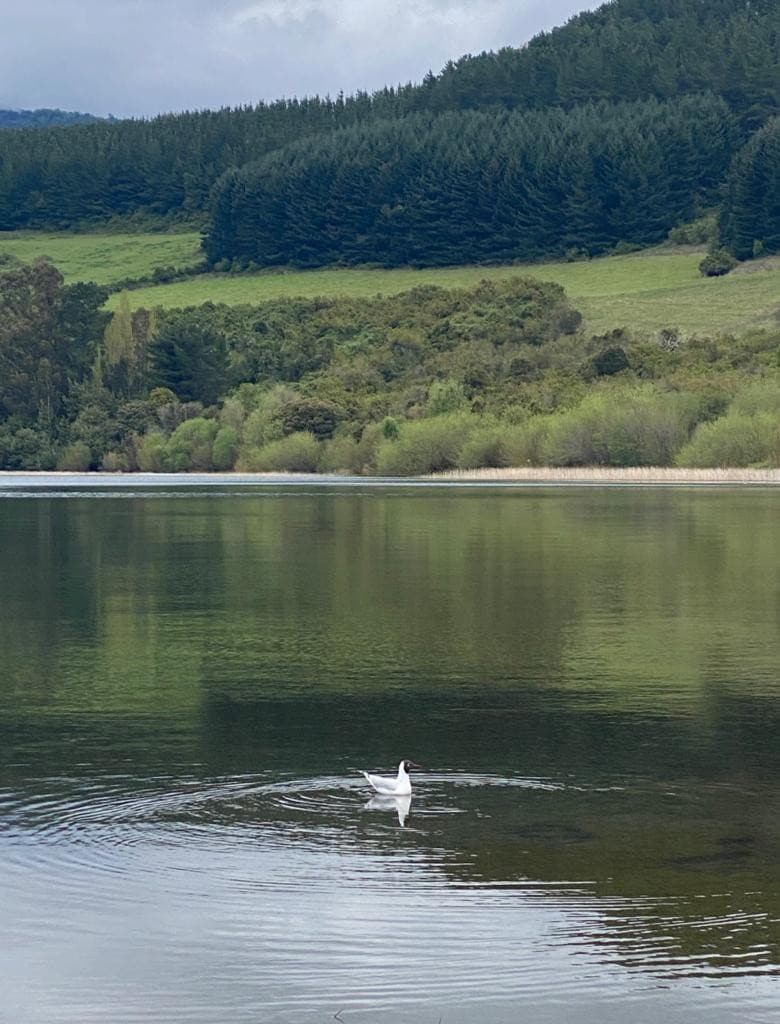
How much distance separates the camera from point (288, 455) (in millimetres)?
151500

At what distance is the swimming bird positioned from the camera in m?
17.8

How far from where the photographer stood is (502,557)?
50500mm

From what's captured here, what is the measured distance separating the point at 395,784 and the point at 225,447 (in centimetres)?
13959

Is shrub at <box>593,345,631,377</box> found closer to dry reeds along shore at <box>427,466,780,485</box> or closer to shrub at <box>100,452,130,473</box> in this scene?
dry reeds along shore at <box>427,466,780,485</box>

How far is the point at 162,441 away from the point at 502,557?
114075mm

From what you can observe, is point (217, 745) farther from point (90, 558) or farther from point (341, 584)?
point (90, 558)

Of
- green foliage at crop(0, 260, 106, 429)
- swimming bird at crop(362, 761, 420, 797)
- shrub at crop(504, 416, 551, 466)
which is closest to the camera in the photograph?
swimming bird at crop(362, 761, 420, 797)

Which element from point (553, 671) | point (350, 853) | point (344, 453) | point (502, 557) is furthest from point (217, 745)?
point (344, 453)

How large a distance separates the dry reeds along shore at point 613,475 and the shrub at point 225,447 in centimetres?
2150

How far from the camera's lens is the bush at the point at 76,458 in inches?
6718

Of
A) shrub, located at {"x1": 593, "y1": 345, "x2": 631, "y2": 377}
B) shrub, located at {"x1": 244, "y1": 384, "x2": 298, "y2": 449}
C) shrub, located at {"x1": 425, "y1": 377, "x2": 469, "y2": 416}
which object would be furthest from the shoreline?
shrub, located at {"x1": 593, "y1": 345, "x2": 631, "y2": 377}

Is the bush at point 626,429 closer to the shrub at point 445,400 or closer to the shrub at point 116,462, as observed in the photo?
the shrub at point 445,400

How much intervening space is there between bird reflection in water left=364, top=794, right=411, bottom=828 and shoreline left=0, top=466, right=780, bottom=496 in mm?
95573

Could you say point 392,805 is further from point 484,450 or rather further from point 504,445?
point 484,450
